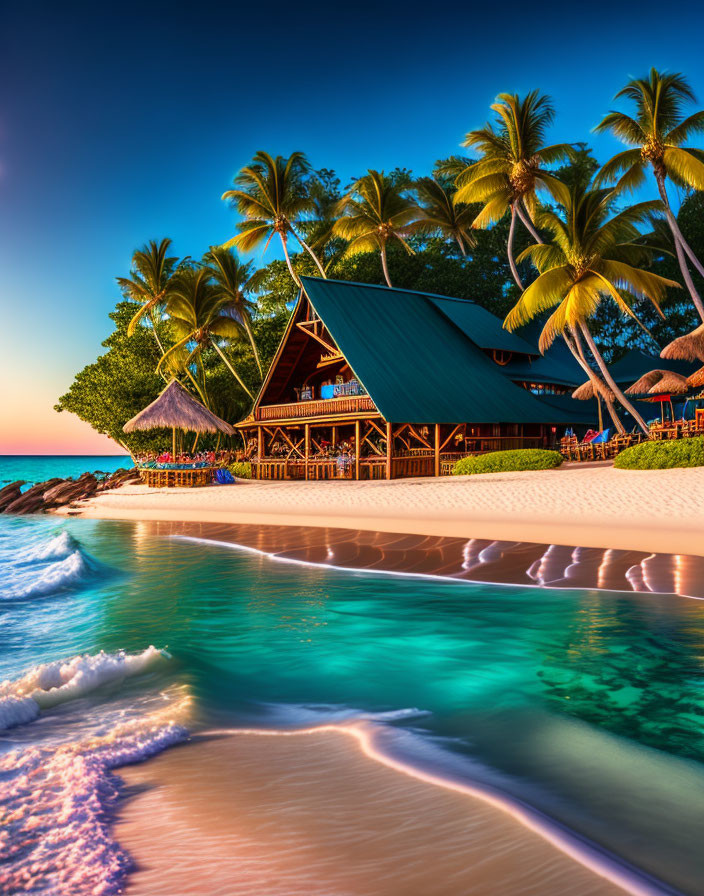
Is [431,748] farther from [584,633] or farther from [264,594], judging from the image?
[264,594]

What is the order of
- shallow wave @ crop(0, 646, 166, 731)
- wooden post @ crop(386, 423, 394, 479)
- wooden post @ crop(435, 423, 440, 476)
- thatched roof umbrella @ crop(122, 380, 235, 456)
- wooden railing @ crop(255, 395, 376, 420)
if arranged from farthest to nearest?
1. thatched roof umbrella @ crop(122, 380, 235, 456)
2. wooden post @ crop(435, 423, 440, 476)
3. wooden railing @ crop(255, 395, 376, 420)
4. wooden post @ crop(386, 423, 394, 479)
5. shallow wave @ crop(0, 646, 166, 731)

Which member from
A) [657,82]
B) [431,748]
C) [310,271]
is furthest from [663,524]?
[310,271]

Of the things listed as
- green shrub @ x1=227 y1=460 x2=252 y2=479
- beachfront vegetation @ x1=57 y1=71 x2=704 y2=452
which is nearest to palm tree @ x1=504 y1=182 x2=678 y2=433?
beachfront vegetation @ x1=57 y1=71 x2=704 y2=452

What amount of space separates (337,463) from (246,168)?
20.0 m

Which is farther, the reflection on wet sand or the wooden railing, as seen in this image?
the wooden railing

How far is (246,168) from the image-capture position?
36500 millimetres

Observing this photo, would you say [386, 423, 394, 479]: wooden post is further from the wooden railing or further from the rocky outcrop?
the rocky outcrop

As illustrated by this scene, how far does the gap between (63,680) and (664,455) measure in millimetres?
18525

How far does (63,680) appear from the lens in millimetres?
5762

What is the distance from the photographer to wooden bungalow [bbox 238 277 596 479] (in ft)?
80.2

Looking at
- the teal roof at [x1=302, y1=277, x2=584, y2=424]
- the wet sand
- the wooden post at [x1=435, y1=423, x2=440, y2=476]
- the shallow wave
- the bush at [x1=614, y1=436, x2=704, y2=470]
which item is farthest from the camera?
the wooden post at [x1=435, y1=423, x2=440, y2=476]

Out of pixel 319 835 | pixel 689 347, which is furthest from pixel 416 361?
pixel 319 835

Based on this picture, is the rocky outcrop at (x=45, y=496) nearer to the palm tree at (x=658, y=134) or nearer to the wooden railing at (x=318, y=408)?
the wooden railing at (x=318, y=408)

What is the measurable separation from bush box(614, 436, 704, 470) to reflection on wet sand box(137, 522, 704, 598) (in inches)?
402
